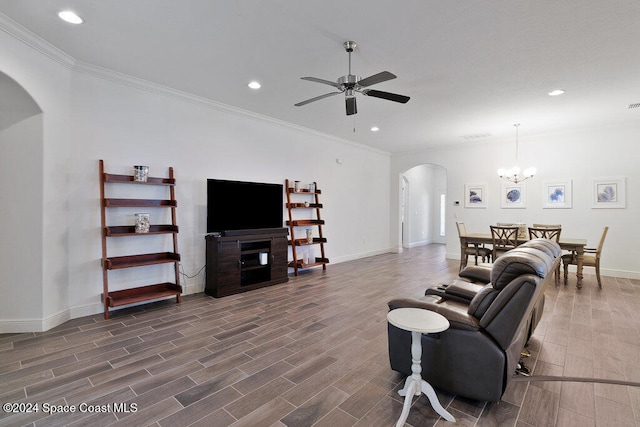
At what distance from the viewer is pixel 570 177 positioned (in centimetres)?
596

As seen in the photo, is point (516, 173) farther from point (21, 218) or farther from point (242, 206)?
point (21, 218)

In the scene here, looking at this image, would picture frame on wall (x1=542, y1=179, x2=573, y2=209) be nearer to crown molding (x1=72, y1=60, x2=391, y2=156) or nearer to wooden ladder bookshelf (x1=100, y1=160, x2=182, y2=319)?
crown molding (x1=72, y1=60, x2=391, y2=156)

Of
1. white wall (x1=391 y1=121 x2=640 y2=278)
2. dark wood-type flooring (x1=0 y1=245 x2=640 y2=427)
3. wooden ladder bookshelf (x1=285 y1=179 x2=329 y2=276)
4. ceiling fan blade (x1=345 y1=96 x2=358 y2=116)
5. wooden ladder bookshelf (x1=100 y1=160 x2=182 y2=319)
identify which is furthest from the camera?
wooden ladder bookshelf (x1=285 y1=179 x2=329 y2=276)

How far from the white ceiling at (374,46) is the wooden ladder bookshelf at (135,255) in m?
1.33

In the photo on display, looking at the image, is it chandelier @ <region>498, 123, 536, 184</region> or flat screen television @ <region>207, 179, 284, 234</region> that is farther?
chandelier @ <region>498, 123, 536, 184</region>

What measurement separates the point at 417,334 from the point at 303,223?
415cm

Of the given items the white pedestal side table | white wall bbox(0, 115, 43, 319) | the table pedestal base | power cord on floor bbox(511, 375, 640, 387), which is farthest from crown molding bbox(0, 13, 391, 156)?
power cord on floor bbox(511, 375, 640, 387)

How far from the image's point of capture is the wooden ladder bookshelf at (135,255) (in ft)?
11.0

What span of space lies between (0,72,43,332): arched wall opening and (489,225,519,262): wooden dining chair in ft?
21.3

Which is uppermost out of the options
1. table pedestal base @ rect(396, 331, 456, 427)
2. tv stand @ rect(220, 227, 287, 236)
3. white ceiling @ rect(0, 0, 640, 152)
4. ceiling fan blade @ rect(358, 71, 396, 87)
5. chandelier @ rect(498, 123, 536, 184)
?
white ceiling @ rect(0, 0, 640, 152)

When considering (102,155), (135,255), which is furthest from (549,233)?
(102,155)

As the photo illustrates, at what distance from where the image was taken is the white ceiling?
2379 mm

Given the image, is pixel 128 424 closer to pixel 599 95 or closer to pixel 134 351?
pixel 134 351

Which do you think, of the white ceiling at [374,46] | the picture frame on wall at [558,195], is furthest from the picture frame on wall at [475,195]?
the white ceiling at [374,46]
